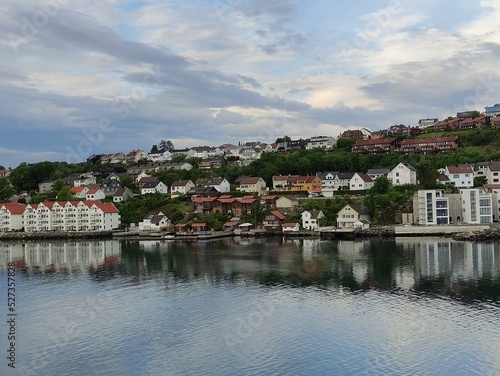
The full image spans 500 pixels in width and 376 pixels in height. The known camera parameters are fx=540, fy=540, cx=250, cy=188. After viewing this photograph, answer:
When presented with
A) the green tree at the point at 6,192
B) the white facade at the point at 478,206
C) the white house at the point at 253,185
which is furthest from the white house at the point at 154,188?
the white facade at the point at 478,206

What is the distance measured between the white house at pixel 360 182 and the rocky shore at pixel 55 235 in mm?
17051

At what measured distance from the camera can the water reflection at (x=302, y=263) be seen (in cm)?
1683

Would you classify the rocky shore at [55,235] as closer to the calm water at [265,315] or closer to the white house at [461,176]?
the calm water at [265,315]

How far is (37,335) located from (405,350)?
321 inches

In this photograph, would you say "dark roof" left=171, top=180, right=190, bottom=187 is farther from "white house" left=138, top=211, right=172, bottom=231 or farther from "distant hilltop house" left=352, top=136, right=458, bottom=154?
"distant hilltop house" left=352, top=136, right=458, bottom=154

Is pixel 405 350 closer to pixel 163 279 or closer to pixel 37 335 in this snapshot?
pixel 37 335

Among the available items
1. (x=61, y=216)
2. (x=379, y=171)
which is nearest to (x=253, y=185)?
(x=379, y=171)

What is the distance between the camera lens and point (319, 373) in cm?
974

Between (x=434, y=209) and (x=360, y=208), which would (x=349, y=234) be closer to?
(x=360, y=208)

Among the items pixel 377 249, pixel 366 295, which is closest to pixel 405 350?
pixel 366 295

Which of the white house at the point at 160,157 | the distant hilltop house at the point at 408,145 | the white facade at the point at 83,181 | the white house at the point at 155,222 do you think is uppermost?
the white house at the point at 160,157

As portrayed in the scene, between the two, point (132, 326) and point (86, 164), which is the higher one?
point (86, 164)

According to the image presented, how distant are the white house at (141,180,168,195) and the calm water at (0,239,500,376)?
2096 cm

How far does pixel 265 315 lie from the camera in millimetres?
13492
